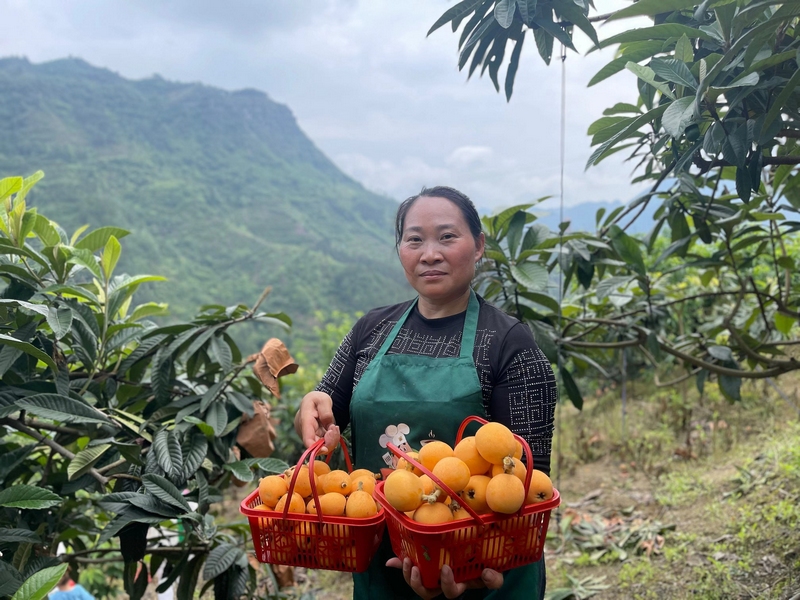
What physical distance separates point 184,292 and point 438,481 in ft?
81.1

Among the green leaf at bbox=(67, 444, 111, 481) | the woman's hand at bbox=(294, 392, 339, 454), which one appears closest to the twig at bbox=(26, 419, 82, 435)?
the green leaf at bbox=(67, 444, 111, 481)

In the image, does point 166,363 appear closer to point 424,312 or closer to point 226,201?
point 424,312

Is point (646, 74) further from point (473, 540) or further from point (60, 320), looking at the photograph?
point (60, 320)

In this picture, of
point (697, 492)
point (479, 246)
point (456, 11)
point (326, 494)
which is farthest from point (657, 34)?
point (697, 492)

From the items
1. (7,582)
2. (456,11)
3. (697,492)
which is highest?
(456,11)

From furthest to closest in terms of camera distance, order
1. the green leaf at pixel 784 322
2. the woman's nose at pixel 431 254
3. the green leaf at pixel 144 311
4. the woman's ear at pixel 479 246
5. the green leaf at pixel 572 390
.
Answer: the green leaf at pixel 784 322 < the green leaf at pixel 572 390 < the green leaf at pixel 144 311 < the woman's ear at pixel 479 246 < the woman's nose at pixel 431 254

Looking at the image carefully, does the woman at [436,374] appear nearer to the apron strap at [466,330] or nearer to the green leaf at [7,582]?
the apron strap at [466,330]

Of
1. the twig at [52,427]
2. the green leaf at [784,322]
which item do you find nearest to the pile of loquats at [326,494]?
the twig at [52,427]

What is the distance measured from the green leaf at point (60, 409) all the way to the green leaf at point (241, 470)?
35 cm

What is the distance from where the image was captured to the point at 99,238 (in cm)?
191

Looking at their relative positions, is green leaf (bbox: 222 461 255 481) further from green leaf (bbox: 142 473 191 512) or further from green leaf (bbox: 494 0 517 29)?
green leaf (bbox: 494 0 517 29)

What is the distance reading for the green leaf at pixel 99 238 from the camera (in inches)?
73.9

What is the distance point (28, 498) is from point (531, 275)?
139 centimetres

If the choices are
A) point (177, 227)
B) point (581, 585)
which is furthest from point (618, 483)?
point (177, 227)
